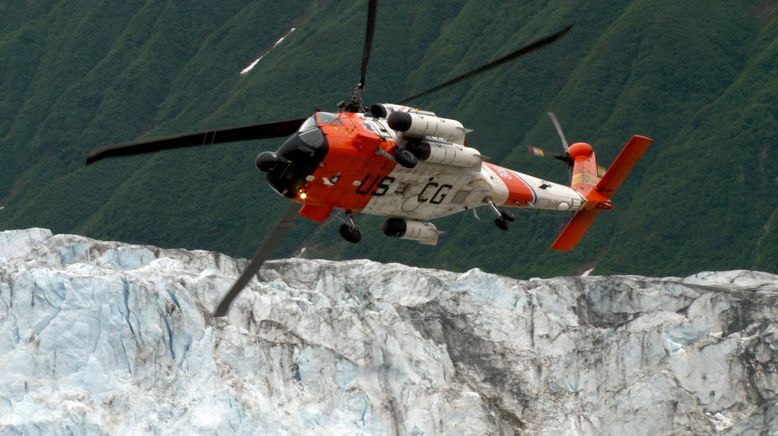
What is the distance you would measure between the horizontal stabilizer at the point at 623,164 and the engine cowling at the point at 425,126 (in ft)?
35.2

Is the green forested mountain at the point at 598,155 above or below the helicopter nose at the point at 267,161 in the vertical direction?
below

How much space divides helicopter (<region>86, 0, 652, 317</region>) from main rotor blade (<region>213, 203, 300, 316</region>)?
3cm

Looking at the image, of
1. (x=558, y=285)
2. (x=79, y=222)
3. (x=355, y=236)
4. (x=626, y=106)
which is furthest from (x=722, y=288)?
(x=79, y=222)

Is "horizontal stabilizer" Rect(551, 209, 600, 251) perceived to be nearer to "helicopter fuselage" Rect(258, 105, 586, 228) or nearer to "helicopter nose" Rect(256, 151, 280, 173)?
"helicopter fuselage" Rect(258, 105, 586, 228)

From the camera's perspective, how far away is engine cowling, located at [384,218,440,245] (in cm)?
4300

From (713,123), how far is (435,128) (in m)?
144

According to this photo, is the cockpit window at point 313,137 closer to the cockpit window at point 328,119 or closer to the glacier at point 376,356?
the cockpit window at point 328,119

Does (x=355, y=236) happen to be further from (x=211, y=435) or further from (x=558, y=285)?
(x=558, y=285)

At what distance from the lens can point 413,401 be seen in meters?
92.6

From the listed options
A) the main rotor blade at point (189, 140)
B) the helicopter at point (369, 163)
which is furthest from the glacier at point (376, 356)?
the main rotor blade at point (189, 140)

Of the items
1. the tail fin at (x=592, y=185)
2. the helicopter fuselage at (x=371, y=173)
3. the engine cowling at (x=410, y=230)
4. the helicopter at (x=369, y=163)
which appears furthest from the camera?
the tail fin at (x=592, y=185)

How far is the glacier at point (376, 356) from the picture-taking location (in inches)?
3509

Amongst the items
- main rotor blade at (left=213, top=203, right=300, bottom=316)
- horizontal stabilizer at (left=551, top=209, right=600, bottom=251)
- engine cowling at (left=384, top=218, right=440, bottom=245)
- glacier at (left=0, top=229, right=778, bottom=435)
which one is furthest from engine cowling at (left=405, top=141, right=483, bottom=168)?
glacier at (left=0, top=229, right=778, bottom=435)

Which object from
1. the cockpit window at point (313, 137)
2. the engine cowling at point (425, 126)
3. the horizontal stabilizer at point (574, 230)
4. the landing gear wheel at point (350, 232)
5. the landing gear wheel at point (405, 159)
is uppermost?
the engine cowling at point (425, 126)
